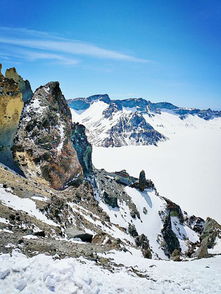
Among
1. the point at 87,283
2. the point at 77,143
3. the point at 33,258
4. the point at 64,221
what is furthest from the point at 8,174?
the point at 77,143

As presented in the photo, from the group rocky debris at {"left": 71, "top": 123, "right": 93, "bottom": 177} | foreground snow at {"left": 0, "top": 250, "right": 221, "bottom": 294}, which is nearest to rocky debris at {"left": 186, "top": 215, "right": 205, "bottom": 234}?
rocky debris at {"left": 71, "top": 123, "right": 93, "bottom": 177}

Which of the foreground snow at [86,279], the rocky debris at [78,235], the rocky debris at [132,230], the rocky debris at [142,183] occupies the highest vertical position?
the rocky debris at [142,183]

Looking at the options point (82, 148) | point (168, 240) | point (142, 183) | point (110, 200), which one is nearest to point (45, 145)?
point (110, 200)

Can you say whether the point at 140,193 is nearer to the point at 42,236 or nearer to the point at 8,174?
the point at 8,174

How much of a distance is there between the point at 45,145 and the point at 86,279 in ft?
122

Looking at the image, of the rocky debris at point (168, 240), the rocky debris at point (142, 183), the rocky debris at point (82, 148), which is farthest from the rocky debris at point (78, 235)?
the rocky debris at point (142, 183)

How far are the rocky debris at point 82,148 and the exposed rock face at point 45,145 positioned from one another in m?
17.8

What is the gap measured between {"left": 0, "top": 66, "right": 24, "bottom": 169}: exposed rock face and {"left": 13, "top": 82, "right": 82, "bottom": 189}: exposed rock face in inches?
181

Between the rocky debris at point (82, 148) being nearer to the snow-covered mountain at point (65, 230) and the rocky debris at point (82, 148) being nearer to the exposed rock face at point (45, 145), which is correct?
the snow-covered mountain at point (65, 230)

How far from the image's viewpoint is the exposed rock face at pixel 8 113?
32906mm

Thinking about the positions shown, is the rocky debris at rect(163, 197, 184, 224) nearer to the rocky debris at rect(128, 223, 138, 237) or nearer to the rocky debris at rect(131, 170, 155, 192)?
the rocky debris at rect(131, 170, 155, 192)

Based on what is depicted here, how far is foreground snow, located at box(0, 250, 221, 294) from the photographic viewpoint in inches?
385

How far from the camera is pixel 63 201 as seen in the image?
2991 cm

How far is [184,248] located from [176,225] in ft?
37.2
